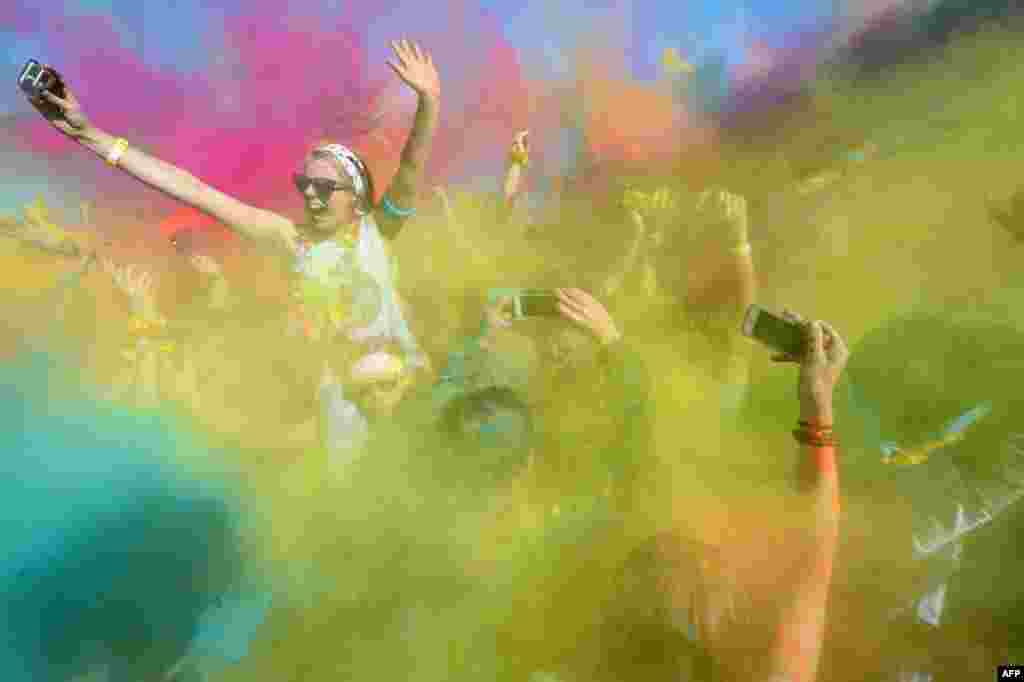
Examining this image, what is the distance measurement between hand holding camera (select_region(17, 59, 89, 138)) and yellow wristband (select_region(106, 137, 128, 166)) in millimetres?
107

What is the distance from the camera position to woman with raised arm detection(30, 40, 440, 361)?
260cm

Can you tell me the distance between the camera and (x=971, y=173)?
8.29 feet

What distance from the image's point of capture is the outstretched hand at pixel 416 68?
2.60m

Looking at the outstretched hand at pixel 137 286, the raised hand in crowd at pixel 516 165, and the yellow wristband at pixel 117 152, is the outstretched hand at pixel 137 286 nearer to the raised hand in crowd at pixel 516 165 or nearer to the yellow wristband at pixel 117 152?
the yellow wristband at pixel 117 152

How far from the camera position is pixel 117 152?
8.59 feet

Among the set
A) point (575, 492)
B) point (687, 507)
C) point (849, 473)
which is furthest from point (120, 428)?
point (849, 473)

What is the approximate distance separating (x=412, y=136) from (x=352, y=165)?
253 millimetres

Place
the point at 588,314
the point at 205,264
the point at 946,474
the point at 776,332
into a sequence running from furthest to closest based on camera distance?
the point at 205,264 < the point at 588,314 < the point at 946,474 < the point at 776,332

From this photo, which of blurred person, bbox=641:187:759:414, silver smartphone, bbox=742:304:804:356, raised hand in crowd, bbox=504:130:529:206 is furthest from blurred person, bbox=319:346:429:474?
silver smartphone, bbox=742:304:804:356

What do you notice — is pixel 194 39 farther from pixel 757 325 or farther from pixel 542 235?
pixel 757 325

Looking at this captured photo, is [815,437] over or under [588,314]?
under

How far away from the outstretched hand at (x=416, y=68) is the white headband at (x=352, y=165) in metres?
0.33

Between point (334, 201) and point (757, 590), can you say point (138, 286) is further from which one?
point (757, 590)

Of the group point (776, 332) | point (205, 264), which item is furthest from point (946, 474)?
point (205, 264)
